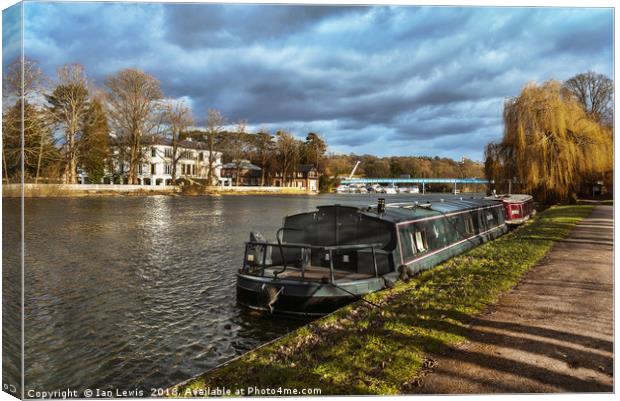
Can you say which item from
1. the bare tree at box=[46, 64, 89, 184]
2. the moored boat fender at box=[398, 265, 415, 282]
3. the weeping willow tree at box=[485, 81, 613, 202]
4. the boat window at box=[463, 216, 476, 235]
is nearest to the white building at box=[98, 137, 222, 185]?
the bare tree at box=[46, 64, 89, 184]

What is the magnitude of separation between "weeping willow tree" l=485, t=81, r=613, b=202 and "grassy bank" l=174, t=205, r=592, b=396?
68.8ft

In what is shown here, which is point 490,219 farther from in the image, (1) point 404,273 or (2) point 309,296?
(2) point 309,296

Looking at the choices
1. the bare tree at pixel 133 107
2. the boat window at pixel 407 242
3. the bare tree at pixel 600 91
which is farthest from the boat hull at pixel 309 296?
the bare tree at pixel 600 91

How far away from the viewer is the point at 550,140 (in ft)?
90.5

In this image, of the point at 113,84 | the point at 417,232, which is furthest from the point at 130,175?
the point at 417,232

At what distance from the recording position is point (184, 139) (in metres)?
15.7

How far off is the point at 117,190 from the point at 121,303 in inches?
296

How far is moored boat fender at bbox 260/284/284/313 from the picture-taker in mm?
9086

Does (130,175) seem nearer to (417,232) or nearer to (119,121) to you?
(119,121)

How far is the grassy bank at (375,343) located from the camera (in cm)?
454

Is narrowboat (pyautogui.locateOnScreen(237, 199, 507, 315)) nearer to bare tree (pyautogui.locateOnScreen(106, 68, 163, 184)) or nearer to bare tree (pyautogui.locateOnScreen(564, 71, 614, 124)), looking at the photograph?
bare tree (pyautogui.locateOnScreen(106, 68, 163, 184))

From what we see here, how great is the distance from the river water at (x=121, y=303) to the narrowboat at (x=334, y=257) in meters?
0.68

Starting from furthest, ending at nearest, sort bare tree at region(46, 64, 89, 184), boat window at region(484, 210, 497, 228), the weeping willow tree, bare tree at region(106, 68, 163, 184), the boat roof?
the weeping willow tree → boat window at region(484, 210, 497, 228) → the boat roof → bare tree at region(106, 68, 163, 184) → bare tree at region(46, 64, 89, 184)

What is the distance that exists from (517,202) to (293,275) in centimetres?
1928
